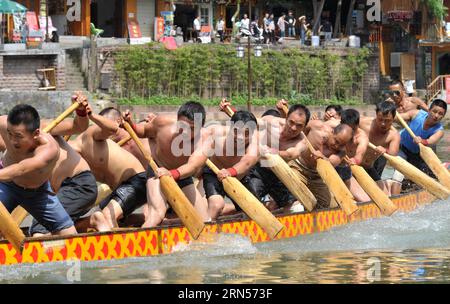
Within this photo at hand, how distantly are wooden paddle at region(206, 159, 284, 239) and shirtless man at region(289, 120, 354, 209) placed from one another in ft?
5.62

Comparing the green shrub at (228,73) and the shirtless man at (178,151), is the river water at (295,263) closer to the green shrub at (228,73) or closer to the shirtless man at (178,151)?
the shirtless man at (178,151)

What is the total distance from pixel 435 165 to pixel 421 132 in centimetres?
62

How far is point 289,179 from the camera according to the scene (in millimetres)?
12594

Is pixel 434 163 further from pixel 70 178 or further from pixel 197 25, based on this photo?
pixel 197 25

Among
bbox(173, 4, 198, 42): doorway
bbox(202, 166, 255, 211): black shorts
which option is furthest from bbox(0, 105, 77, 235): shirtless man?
bbox(173, 4, 198, 42): doorway

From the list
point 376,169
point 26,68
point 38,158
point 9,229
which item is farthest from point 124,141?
point 26,68

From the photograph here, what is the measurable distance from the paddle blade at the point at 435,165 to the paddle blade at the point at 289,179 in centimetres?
370

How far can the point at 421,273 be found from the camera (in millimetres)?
10695

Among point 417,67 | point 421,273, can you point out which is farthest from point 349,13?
point 421,273

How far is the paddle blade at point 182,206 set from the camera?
10.8 metres

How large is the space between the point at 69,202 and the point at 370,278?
2.96 meters

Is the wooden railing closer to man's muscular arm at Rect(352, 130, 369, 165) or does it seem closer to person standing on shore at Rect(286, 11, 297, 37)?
Result: person standing on shore at Rect(286, 11, 297, 37)

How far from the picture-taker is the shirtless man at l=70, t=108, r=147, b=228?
11266 mm

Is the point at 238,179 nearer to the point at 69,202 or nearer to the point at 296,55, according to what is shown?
the point at 69,202
